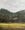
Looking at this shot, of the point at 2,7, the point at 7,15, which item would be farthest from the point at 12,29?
the point at 2,7

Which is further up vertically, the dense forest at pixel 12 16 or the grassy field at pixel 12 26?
the dense forest at pixel 12 16

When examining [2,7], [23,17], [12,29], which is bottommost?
[12,29]

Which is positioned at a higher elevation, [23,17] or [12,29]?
[23,17]

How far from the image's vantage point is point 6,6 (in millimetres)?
645

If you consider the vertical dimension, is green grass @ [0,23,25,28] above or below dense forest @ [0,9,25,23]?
below

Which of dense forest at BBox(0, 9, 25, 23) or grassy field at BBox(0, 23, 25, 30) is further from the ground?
dense forest at BBox(0, 9, 25, 23)

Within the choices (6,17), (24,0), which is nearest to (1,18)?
(6,17)

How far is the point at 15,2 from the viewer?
642mm

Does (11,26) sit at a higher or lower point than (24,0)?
lower

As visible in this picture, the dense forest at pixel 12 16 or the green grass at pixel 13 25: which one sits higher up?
the dense forest at pixel 12 16

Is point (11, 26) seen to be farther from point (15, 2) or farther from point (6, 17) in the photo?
point (15, 2)

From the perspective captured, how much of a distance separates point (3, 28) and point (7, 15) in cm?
13

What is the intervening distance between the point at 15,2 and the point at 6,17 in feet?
0.57

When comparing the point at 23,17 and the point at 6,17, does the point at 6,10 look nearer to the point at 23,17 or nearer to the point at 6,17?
the point at 6,17
